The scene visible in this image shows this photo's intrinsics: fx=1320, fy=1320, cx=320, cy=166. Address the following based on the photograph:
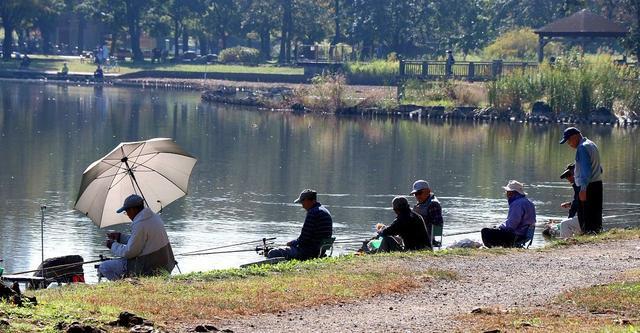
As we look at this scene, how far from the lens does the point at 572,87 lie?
61094mm

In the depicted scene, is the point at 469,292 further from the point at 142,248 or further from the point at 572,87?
the point at 572,87

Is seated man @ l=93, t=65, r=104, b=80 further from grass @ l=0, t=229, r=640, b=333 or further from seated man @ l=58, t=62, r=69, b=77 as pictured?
grass @ l=0, t=229, r=640, b=333

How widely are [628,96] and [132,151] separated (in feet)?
154

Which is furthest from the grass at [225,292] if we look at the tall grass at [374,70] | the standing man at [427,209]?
the tall grass at [374,70]

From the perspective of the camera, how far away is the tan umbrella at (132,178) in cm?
1797

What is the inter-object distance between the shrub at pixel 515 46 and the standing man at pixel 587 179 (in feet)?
216

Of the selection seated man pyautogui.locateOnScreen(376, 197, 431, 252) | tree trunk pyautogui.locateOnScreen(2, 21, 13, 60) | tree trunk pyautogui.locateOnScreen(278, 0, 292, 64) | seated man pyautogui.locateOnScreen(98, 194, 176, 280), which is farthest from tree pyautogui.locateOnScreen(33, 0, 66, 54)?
seated man pyautogui.locateOnScreen(98, 194, 176, 280)

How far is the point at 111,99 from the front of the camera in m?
72.6

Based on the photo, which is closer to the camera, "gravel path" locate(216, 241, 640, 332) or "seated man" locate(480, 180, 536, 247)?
"gravel path" locate(216, 241, 640, 332)

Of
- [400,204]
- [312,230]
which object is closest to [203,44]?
[312,230]

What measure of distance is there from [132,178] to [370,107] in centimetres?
4768

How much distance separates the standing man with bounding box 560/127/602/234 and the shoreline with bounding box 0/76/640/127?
136 ft

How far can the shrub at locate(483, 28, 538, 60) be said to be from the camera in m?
84.4

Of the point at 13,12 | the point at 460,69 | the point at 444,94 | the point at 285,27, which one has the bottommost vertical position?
the point at 444,94
